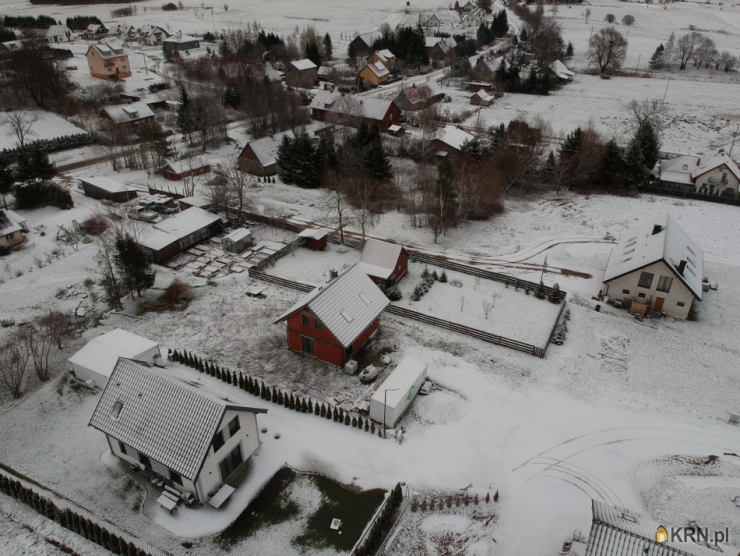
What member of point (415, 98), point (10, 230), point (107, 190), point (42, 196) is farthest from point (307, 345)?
point (415, 98)

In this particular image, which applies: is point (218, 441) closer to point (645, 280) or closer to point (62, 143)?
point (645, 280)

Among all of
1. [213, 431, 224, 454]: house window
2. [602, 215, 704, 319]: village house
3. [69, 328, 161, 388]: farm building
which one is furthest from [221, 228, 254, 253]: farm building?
[602, 215, 704, 319]: village house

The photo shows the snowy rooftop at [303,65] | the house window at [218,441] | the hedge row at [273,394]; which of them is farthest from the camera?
the snowy rooftop at [303,65]

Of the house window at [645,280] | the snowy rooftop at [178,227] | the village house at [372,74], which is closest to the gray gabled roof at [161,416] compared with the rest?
the snowy rooftop at [178,227]

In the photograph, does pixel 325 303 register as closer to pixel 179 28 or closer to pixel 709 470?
pixel 709 470

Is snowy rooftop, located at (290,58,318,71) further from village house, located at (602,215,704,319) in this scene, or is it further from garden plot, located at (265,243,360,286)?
village house, located at (602,215,704,319)

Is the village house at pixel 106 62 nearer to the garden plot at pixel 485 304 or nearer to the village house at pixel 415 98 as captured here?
the village house at pixel 415 98
